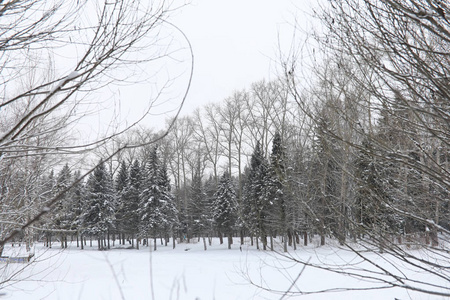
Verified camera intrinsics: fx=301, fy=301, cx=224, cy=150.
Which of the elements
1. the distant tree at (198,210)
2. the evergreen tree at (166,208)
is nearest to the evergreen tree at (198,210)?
the distant tree at (198,210)

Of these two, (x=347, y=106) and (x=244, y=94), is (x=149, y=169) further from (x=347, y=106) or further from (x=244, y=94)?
(x=347, y=106)

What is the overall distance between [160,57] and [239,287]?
1082 cm

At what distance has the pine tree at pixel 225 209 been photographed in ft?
99.6

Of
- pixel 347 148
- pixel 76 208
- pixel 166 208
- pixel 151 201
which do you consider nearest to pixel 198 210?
pixel 166 208

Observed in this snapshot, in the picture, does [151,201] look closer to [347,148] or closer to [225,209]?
[225,209]

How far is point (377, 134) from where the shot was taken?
2.42 metres

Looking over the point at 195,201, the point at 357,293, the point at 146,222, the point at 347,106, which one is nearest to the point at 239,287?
the point at 357,293

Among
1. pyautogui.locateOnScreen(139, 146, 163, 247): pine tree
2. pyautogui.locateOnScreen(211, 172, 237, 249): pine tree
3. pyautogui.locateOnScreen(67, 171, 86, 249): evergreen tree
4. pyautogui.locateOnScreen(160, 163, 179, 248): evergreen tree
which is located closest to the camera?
pyautogui.locateOnScreen(67, 171, 86, 249): evergreen tree

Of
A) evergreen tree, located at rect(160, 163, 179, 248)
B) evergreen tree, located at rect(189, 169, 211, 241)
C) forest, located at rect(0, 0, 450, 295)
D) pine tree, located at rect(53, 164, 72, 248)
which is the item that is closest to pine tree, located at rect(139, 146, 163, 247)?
evergreen tree, located at rect(160, 163, 179, 248)

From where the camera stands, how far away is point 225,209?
30.6 metres

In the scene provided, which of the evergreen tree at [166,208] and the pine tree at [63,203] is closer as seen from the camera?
the pine tree at [63,203]

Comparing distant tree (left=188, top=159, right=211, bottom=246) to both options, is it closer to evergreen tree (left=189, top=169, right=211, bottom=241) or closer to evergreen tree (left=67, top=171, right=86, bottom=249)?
evergreen tree (left=189, top=169, right=211, bottom=241)

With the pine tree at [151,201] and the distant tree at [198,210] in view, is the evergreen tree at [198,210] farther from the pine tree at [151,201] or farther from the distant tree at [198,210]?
the pine tree at [151,201]

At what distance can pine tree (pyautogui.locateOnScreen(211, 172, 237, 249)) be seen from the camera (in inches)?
1195
